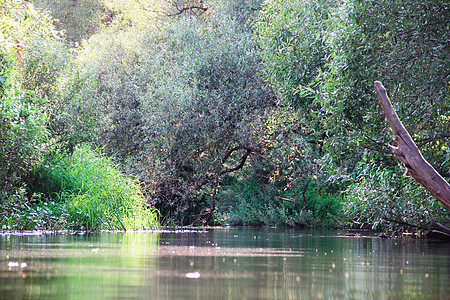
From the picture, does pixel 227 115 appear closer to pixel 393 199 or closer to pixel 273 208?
pixel 273 208

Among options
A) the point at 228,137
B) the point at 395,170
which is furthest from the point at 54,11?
the point at 395,170

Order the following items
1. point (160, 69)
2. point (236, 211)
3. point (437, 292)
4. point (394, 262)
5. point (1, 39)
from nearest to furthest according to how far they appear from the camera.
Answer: point (437, 292) → point (394, 262) → point (1, 39) → point (160, 69) → point (236, 211)

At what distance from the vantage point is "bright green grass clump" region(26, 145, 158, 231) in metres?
14.7

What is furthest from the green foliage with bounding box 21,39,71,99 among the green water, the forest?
the green water

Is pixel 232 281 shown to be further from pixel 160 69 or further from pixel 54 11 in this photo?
pixel 54 11

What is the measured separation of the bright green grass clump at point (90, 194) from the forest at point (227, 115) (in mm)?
43

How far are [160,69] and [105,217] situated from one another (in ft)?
31.2

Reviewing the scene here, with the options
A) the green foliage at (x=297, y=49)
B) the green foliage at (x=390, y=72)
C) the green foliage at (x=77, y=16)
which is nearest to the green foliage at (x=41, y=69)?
the green foliage at (x=297, y=49)

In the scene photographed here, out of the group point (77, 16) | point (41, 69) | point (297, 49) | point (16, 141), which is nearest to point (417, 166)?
point (297, 49)

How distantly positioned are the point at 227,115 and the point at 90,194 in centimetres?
688

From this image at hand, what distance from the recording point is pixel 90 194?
15.7m

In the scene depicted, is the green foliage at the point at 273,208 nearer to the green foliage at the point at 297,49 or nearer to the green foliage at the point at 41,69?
the green foliage at the point at 297,49

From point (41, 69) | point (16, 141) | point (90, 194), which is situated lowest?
point (90, 194)

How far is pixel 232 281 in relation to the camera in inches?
183
